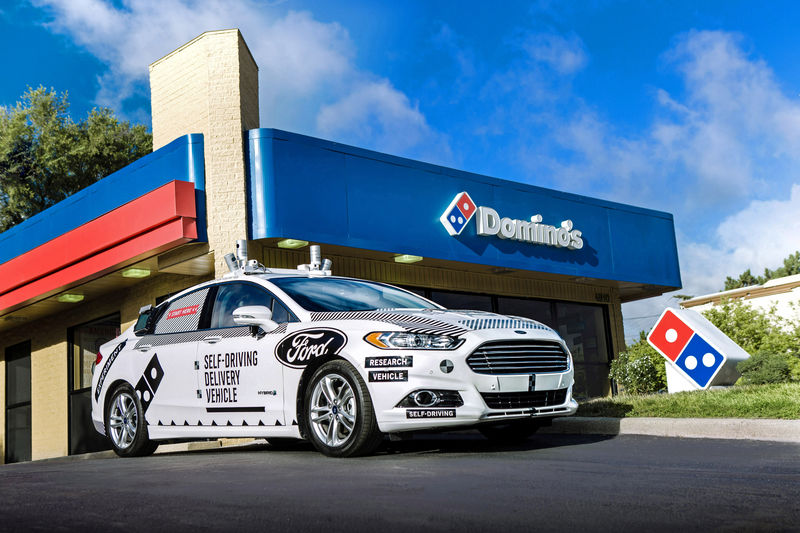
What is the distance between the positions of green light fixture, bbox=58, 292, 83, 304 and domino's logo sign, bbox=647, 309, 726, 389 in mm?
11197

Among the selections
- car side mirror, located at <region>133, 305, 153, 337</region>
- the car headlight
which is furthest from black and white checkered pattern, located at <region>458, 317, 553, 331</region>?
car side mirror, located at <region>133, 305, 153, 337</region>

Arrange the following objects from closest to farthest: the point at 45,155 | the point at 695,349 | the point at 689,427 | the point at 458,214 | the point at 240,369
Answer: the point at 240,369, the point at 689,427, the point at 695,349, the point at 458,214, the point at 45,155

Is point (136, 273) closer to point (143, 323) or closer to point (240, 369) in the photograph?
point (143, 323)

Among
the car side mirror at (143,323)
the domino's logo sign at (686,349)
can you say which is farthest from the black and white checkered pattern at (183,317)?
the domino's logo sign at (686,349)

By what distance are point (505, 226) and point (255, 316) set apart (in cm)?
898

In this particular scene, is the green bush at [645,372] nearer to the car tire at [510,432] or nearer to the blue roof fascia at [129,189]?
the car tire at [510,432]

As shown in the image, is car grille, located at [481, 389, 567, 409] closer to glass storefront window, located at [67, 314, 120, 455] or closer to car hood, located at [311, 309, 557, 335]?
car hood, located at [311, 309, 557, 335]

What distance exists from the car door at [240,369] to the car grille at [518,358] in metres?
1.78

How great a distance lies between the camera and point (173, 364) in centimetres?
823

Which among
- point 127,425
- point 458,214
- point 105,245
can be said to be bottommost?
point 127,425

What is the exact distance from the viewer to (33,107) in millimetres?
35094

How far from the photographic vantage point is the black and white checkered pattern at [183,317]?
840 cm

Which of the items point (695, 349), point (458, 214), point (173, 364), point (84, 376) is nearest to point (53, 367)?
point (84, 376)

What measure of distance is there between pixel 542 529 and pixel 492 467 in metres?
2.17
